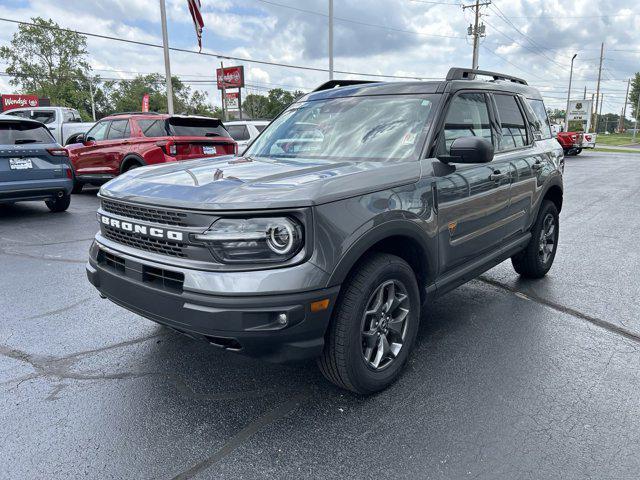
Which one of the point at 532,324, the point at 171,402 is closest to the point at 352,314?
the point at 171,402

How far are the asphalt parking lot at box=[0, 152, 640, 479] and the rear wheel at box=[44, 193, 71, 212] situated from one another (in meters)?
4.68

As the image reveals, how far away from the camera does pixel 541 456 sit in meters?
2.46

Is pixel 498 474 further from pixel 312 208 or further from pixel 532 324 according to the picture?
pixel 532 324

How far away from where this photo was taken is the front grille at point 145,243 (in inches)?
104

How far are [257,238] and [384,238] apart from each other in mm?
796

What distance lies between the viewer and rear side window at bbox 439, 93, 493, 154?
356 centimetres

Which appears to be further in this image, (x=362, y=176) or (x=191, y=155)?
(x=191, y=155)

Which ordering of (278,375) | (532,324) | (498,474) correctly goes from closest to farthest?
(498,474) < (278,375) < (532,324)

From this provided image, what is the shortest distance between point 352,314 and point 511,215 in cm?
228

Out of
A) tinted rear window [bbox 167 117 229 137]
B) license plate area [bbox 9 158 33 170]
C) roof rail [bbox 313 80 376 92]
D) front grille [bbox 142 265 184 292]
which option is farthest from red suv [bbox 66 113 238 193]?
front grille [bbox 142 265 184 292]

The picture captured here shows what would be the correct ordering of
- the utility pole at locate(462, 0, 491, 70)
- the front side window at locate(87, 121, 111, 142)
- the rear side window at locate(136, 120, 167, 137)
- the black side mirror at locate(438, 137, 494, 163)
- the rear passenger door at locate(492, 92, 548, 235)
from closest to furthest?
the black side mirror at locate(438, 137, 494, 163), the rear passenger door at locate(492, 92, 548, 235), the rear side window at locate(136, 120, 167, 137), the front side window at locate(87, 121, 111, 142), the utility pole at locate(462, 0, 491, 70)

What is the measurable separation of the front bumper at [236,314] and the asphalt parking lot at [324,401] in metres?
0.52

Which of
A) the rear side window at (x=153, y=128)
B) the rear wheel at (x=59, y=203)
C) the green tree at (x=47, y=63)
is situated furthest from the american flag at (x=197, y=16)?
the green tree at (x=47, y=63)

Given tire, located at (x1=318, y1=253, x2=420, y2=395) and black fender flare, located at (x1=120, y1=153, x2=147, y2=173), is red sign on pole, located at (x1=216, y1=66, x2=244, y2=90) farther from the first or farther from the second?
tire, located at (x1=318, y1=253, x2=420, y2=395)
